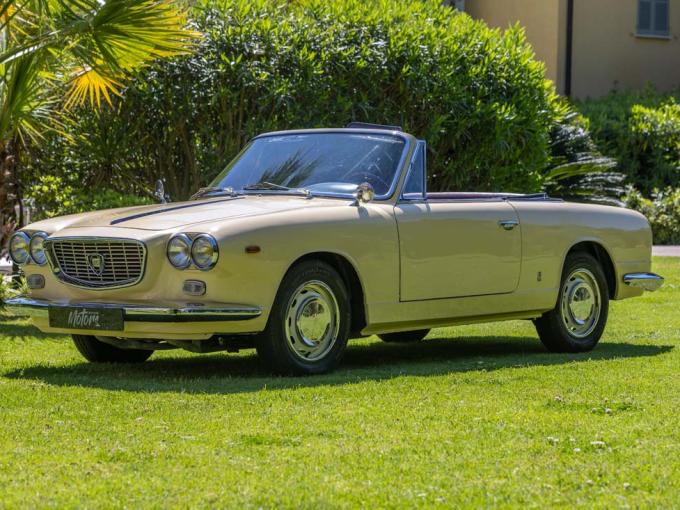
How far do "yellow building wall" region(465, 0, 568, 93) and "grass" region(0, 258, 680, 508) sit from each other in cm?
1882

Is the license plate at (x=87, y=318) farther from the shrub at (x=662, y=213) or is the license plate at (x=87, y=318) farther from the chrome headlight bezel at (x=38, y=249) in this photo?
the shrub at (x=662, y=213)

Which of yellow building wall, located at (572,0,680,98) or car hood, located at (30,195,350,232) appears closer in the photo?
car hood, located at (30,195,350,232)

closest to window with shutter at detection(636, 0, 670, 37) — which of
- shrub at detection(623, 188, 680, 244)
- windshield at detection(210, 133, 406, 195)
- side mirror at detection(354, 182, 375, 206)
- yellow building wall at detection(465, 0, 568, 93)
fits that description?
yellow building wall at detection(465, 0, 568, 93)

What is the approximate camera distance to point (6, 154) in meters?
13.7

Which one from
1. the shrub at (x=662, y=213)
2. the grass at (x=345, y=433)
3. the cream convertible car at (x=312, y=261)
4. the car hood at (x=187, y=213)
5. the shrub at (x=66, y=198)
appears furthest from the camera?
the shrub at (x=662, y=213)

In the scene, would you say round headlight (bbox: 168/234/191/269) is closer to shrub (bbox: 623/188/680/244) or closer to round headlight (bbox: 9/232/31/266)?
round headlight (bbox: 9/232/31/266)

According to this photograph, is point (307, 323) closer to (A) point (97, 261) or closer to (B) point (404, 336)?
(A) point (97, 261)

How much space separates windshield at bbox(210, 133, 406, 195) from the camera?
8984 mm

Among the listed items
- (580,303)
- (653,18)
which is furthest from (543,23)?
(580,303)

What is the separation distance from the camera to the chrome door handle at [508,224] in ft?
31.0

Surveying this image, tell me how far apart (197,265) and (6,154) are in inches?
260

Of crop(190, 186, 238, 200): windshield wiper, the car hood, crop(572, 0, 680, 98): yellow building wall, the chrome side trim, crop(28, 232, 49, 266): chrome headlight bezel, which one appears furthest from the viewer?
crop(572, 0, 680, 98): yellow building wall

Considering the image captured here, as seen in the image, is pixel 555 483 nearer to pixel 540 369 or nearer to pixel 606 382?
pixel 606 382

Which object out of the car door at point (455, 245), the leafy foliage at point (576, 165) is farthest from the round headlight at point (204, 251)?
the leafy foliage at point (576, 165)
